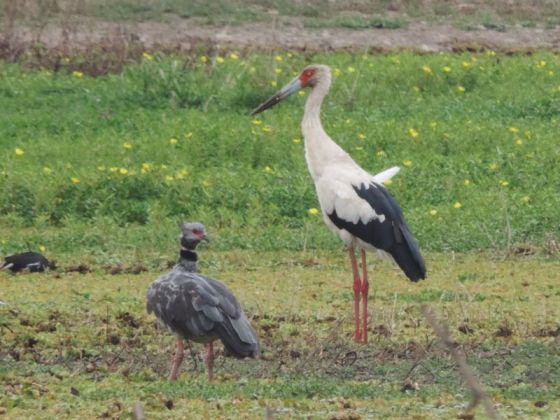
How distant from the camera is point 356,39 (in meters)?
22.0

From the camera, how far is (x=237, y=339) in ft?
26.3

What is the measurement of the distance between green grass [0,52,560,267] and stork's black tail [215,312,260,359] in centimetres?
406

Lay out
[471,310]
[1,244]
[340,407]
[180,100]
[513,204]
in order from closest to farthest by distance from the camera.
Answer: [340,407] → [471,310] → [1,244] → [513,204] → [180,100]

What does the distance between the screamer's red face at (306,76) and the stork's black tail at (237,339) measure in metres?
3.59

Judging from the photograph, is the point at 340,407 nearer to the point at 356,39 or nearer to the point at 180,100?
the point at 180,100

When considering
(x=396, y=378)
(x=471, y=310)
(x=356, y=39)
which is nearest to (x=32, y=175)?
(x=471, y=310)

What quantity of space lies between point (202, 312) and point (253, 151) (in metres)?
6.80

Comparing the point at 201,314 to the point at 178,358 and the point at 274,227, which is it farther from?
the point at 274,227

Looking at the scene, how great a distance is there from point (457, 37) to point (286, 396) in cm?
1488

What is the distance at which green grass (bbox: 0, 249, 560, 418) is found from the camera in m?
7.74

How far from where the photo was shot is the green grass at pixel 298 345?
7738mm

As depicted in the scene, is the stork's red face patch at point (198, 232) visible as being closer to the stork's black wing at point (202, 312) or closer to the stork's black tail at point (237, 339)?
the stork's black wing at point (202, 312)

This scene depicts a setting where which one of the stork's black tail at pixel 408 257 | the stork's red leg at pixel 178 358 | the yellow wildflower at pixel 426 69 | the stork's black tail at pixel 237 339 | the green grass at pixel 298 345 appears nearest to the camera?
the green grass at pixel 298 345

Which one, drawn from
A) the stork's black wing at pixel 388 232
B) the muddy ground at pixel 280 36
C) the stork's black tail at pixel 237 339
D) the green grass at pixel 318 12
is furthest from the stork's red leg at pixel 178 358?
the green grass at pixel 318 12
